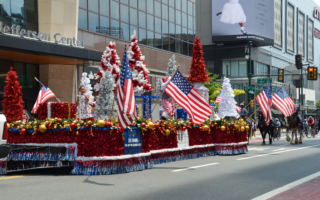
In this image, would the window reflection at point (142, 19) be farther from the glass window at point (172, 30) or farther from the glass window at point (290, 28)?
the glass window at point (290, 28)

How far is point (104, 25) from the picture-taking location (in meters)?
33.4

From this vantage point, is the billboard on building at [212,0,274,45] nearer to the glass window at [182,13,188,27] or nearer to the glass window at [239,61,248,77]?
the glass window at [239,61,248,77]

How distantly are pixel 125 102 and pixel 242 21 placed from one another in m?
69.0

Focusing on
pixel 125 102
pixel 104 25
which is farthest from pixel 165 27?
pixel 125 102

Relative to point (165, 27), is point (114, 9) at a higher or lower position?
lower

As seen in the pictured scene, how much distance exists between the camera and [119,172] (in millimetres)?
10492

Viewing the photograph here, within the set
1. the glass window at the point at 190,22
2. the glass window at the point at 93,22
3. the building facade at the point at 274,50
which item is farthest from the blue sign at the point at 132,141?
the building facade at the point at 274,50

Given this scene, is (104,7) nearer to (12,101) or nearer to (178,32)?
(178,32)

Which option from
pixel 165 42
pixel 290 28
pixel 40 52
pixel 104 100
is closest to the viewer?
pixel 104 100

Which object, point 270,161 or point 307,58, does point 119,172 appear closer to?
point 270,161

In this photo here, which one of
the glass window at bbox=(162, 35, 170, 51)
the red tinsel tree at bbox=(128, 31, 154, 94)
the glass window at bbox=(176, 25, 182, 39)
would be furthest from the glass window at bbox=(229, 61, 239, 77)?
the red tinsel tree at bbox=(128, 31, 154, 94)

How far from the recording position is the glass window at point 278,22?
84625 mm

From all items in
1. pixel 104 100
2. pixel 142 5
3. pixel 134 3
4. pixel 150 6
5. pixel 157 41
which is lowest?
pixel 104 100

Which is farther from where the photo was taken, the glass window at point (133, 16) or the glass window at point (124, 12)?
the glass window at point (133, 16)
